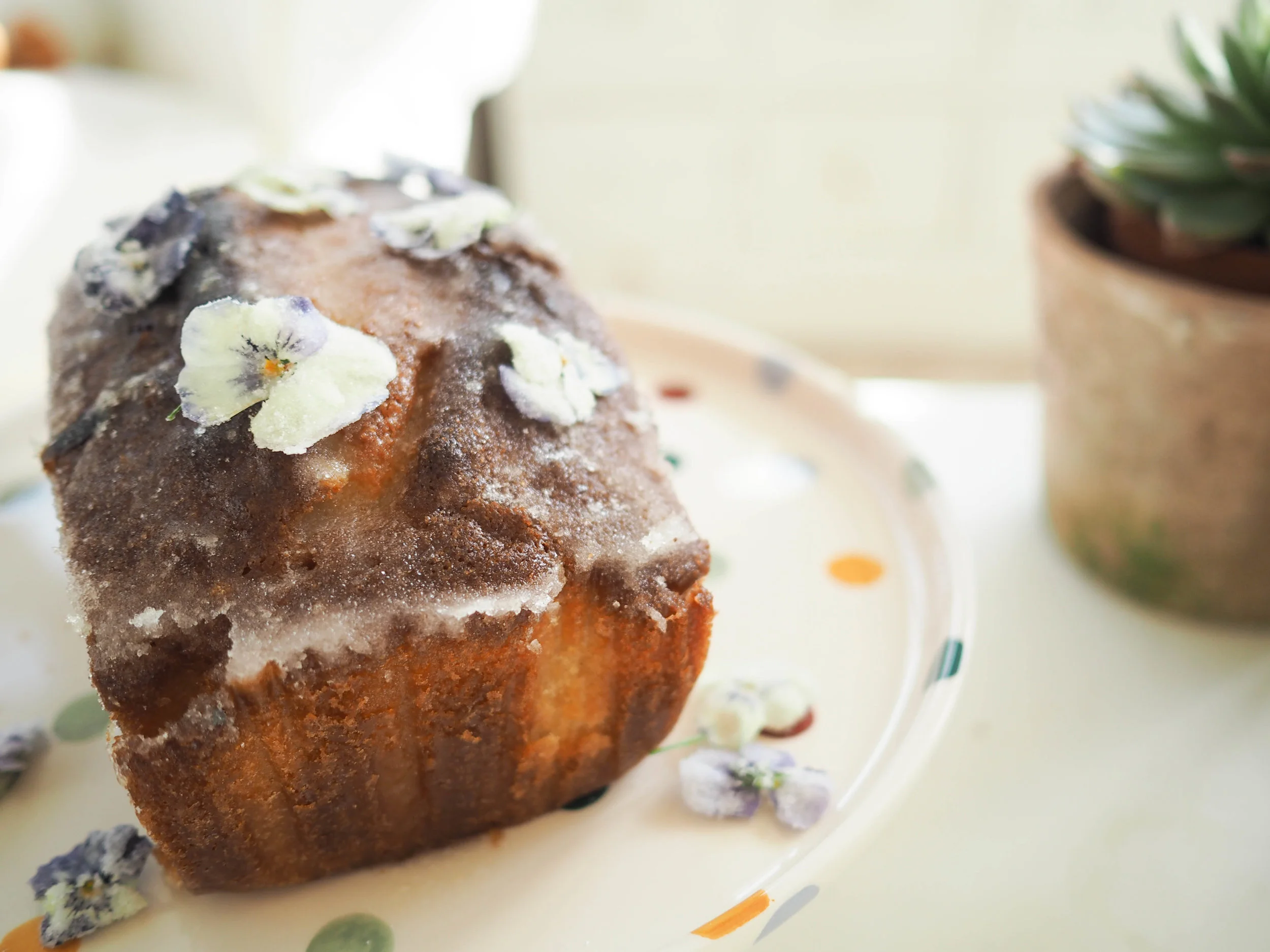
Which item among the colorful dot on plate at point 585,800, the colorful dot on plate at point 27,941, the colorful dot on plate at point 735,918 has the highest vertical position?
the colorful dot on plate at point 27,941

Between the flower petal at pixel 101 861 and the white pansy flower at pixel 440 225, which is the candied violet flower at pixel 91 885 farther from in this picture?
the white pansy flower at pixel 440 225

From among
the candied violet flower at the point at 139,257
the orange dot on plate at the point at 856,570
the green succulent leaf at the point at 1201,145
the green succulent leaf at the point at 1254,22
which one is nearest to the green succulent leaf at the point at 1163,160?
the green succulent leaf at the point at 1201,145

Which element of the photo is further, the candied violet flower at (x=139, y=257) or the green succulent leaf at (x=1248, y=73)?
the green succulent leaf at (x=1248, y=73)

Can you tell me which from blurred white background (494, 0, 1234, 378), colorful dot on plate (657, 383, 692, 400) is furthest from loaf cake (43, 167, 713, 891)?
blurred white background (494, 0, 1234, 378)

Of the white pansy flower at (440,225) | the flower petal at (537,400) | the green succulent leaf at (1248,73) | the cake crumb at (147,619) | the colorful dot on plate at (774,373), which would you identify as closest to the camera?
the cake crumb at (147,619)

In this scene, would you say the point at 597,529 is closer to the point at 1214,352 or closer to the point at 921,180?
the point at 1214,352

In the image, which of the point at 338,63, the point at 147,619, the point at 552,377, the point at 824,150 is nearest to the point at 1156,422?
the point at 552,377

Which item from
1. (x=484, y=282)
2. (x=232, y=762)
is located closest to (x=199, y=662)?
(x=232, y=762)
